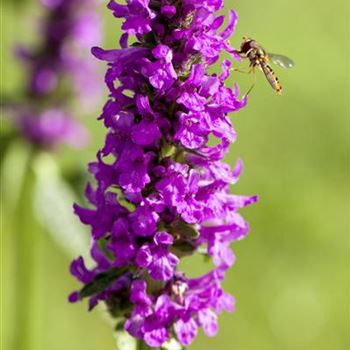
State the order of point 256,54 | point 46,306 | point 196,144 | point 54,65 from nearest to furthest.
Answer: point 196,144 < point 256,54 < point 54,65 < point 46,306

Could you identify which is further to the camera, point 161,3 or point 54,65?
point 54,65

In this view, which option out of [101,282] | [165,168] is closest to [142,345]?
[101,282]

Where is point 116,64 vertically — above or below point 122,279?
above

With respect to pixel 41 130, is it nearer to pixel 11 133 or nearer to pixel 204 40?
pixel 11 133

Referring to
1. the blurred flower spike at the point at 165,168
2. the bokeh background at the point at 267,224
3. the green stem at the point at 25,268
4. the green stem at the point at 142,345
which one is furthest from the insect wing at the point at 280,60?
the green stem at the point at 25,268

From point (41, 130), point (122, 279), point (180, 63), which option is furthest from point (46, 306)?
point (180, 63)

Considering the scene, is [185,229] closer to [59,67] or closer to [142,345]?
[142,345]
